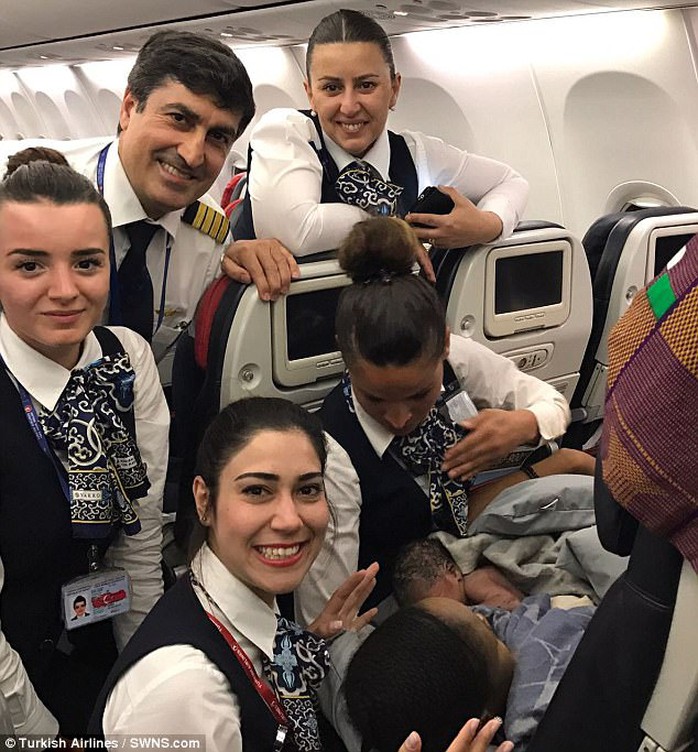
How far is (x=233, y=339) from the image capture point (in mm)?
2246

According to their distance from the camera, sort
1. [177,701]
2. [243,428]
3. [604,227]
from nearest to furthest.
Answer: [177,701]
[243,428]
[604,227]

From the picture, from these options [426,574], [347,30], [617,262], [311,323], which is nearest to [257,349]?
[311,323]

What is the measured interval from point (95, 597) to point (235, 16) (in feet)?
12.4

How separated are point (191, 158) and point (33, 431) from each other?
906mm

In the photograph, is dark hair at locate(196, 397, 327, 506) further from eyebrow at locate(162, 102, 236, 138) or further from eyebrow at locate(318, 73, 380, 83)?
eyebrow at locate(318, 73, 380, 83)

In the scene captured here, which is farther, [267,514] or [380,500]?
[380,500]

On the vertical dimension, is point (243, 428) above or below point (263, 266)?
below

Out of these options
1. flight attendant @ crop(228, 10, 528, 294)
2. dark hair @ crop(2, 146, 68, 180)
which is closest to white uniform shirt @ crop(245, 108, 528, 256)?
flight attendant @ crop(228, 10, 528, 294)

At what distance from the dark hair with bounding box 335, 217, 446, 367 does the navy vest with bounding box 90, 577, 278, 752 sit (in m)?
0.80

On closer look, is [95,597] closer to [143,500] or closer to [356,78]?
[143,500]

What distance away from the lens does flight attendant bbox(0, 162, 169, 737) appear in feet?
5.67

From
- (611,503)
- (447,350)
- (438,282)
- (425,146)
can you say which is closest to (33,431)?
(447,350)

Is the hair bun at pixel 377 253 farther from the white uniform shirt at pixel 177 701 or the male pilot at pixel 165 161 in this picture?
the white uniform shirt at pixel 177 701

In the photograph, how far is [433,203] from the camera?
2.78m
